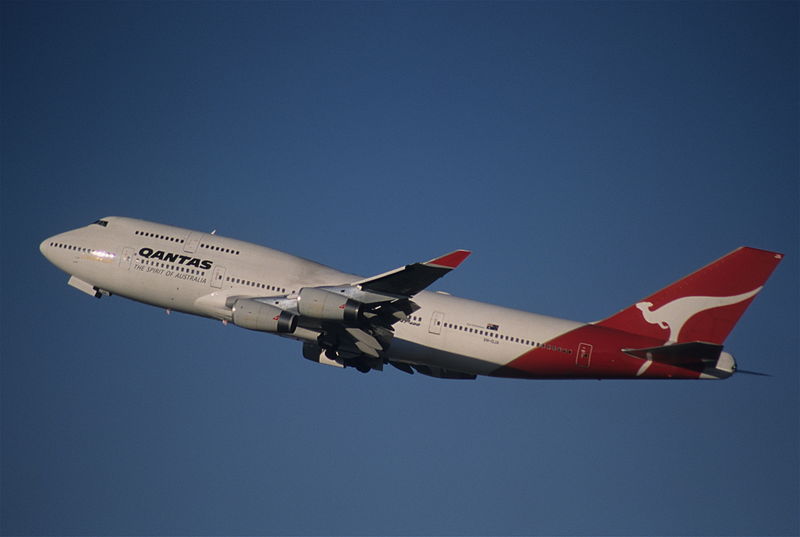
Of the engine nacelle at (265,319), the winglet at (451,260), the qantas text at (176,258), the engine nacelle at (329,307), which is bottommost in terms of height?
the engine nacelle at (265,319)

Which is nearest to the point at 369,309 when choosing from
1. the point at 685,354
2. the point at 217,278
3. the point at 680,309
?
the point at 217,278

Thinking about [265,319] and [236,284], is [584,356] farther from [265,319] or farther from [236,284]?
[236,284]

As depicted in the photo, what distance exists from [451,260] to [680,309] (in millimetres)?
12443

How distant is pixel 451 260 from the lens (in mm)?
32469

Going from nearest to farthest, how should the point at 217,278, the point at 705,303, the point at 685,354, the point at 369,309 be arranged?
the point at 685,354, the point at 369,309, the point at 705,303, the point at 217,278

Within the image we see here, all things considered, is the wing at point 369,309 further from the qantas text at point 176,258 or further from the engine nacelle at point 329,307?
the qantas text at point 176,258

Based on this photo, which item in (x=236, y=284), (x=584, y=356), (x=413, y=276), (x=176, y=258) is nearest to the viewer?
(x=413, y=276)

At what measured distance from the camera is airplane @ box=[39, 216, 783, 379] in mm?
36000

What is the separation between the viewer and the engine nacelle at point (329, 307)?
35.0 m

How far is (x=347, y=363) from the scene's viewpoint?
39.9 metres

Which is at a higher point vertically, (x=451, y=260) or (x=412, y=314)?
(x=451, y=260)

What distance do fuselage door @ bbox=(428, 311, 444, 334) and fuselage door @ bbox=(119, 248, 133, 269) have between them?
14530 millimetres

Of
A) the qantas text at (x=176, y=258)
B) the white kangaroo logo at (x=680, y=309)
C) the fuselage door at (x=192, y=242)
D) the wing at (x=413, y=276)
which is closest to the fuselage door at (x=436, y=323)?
the wing at (x=413, y=276)

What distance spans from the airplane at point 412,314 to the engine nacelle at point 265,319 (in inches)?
1.6
